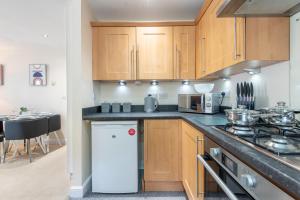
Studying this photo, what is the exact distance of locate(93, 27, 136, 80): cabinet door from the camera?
2.74 meters

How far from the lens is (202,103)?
2492 mm

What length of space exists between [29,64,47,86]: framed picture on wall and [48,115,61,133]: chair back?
975mm

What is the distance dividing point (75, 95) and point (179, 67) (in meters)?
1.34

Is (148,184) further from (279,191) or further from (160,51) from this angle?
(279,191)

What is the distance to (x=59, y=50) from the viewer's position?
4980mm

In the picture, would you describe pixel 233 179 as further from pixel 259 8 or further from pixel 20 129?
pixel 20 129

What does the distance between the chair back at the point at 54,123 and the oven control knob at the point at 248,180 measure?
4200mm

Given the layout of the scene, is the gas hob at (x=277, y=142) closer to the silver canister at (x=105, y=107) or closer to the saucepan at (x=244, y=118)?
the saucepan at (x=244, y=118)

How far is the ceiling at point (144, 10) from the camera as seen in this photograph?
101 inches

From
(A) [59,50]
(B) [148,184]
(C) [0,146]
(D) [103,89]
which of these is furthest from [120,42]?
(C) [0,146]

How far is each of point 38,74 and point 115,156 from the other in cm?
364

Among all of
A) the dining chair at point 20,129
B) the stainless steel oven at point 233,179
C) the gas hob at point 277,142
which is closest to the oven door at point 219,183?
the stainless steel oven at point 233,179

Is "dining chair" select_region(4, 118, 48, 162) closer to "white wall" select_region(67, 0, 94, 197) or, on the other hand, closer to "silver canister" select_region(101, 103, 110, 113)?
"silver canister" select_region(101, 103, 110, 113)

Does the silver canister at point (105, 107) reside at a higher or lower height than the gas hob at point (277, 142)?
higher
